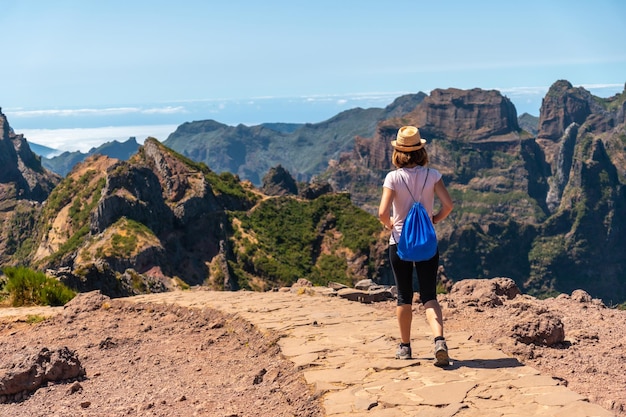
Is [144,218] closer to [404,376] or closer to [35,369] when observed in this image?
[35,369]

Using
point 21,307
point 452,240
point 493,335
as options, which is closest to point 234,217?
point 21,307

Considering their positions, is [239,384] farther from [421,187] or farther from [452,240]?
[452,240]

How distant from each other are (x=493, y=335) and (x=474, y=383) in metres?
2.43

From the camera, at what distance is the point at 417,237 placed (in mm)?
7660

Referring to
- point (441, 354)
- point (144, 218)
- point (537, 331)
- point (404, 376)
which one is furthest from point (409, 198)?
point (144, 218)

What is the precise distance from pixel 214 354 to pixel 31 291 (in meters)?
7.06

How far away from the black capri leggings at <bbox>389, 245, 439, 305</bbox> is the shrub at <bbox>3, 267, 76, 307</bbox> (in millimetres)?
9561

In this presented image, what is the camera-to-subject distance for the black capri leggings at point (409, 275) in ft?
25.8

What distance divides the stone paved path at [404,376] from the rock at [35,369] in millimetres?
2890

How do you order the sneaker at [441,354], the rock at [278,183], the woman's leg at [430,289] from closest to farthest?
the sneaker at [441,354]
the woman's leg at [430,289]
the rock at [278,183]

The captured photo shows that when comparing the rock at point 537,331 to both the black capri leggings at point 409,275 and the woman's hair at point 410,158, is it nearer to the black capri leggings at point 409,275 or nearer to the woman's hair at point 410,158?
the black capri leggings at point 409,275

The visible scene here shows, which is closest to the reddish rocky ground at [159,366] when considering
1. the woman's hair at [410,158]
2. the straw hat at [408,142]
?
the woman's hair at [410,158]

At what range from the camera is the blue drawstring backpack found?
7.65 meters

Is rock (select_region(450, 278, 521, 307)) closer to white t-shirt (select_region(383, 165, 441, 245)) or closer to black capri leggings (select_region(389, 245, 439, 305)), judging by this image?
black capri leggings (select_region(389, 245, 439, 305))
